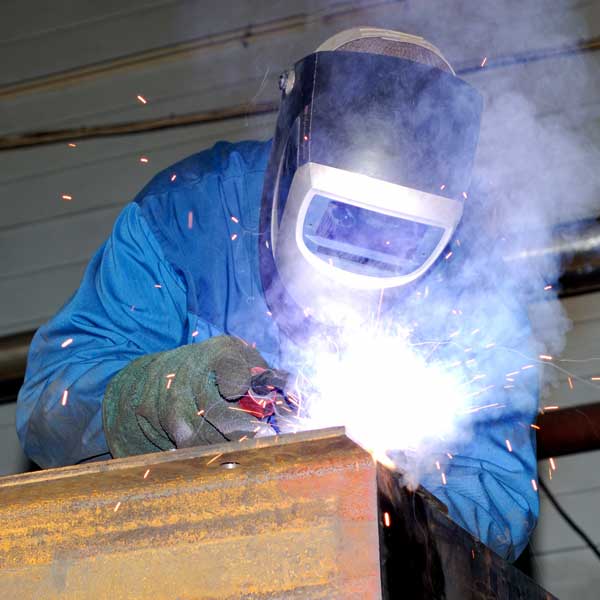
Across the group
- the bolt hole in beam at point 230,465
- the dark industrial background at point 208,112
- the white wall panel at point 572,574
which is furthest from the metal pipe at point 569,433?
the bolt hole in beam at point 230,465

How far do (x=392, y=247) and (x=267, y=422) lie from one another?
0.53 metres

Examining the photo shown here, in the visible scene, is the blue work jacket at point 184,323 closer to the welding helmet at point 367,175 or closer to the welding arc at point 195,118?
the welding helmet at point 367,175

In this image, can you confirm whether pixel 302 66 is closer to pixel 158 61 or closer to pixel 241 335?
pixel 241 335

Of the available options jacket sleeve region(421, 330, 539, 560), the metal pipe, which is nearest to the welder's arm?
jacket sleeve region(421, 330, 539, 560)

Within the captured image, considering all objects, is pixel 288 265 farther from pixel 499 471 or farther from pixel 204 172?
pixel 499 471

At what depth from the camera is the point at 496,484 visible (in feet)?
6.40

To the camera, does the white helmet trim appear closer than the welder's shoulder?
Yes

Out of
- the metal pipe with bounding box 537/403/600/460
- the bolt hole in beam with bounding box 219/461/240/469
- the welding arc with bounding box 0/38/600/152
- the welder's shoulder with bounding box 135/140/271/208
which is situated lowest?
the metal pipe with bounding box 537/403/600/460

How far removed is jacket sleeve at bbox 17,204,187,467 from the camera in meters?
1.83

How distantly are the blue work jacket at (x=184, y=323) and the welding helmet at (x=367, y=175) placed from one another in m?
0.30

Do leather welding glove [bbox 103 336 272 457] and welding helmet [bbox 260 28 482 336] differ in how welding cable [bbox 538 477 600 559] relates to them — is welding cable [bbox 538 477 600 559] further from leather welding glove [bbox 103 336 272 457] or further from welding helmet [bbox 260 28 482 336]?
leather welding glove [bbox 103 336 272 457]

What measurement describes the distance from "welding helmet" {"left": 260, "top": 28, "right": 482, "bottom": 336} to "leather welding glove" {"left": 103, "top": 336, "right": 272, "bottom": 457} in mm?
423

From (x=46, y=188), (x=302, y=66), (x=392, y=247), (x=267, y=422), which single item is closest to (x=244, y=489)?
(x=267, y=422)

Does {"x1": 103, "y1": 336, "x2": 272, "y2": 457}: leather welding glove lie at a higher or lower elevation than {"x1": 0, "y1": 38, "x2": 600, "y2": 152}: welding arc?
lower
